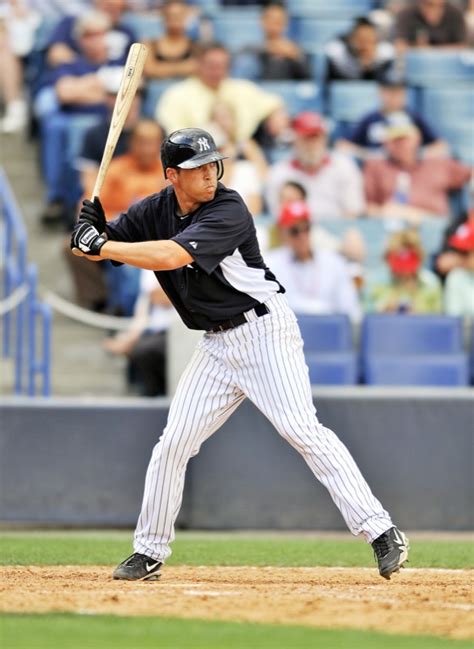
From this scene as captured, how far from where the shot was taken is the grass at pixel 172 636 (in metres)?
4.21

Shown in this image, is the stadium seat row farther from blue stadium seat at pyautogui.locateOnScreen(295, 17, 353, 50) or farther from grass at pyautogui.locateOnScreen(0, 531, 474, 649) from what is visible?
blue stadium seat at pyautogui.locateOnScreen(295, 17, 353, 50)

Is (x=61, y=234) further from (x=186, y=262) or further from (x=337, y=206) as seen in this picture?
(x=186, y=262)

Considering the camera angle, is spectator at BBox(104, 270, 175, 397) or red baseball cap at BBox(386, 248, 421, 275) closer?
spectator at BBox(104, 270, 175, 397)

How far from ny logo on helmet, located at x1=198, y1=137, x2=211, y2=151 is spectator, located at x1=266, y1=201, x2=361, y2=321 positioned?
4.23 meters

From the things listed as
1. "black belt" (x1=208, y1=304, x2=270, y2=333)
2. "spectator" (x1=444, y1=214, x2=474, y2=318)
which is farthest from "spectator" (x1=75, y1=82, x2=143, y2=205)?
"black belt" (x1=208, y1=304, x2=270, y2=333)

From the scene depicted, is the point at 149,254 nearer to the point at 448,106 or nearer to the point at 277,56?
the point at 277,56

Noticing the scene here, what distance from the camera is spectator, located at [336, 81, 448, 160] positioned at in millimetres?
11938

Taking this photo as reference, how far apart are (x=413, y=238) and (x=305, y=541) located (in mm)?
2931

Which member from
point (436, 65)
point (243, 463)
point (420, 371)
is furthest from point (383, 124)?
point (243, 463)

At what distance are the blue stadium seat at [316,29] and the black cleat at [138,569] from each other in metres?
8.35

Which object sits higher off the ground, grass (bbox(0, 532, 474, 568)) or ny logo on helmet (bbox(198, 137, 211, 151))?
ny logo on helmet (bbox(198, 137, 211, 151))

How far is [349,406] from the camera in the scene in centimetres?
918

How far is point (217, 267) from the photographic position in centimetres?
567

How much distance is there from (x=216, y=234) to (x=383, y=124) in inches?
265
